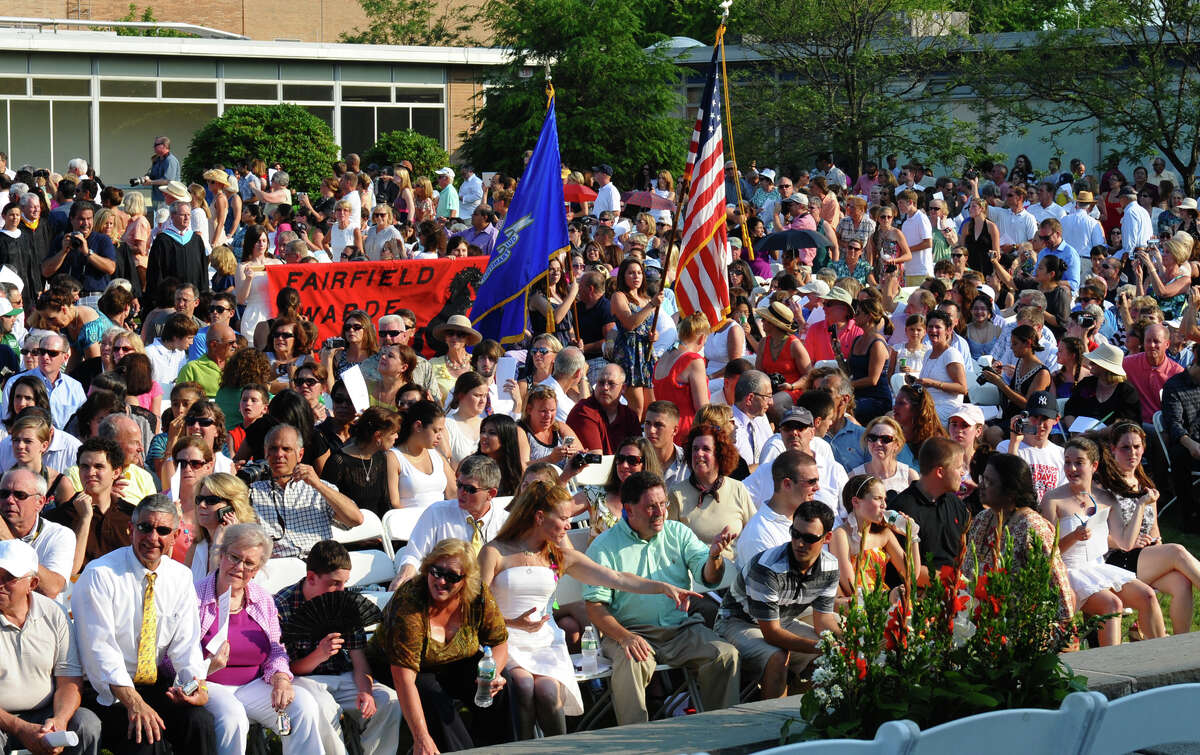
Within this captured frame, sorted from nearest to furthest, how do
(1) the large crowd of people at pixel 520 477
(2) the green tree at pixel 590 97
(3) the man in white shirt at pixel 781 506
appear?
(1) the large crowd of people at pixel 520 477
(3) the man in white shirt at pixel 781 506
(2) the green tree at pixel 590 97

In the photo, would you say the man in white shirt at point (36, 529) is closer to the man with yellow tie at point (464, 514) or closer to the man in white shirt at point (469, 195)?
the man with yellow tie at point (464, 514)

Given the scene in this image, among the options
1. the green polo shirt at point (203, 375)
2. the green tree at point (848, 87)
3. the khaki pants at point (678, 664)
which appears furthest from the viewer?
the green tree at point (848, 87)

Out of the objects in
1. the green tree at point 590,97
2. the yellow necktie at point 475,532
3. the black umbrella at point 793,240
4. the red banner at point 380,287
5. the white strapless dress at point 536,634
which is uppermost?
the green tree at point 590,97

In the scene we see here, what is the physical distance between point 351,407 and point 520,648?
10.0ft

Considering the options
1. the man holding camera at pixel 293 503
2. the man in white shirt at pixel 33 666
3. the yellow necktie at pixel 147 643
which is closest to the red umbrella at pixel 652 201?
the man holding camera at pixel 293 503

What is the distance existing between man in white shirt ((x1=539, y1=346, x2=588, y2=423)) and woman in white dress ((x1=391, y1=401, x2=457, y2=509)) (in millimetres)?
1682

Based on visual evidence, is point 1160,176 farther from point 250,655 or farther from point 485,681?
point 250,655

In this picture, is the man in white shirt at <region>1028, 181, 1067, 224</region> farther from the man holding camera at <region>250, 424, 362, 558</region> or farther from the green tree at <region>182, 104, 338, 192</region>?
the green tree at <region>182, 104, 338, 192</region>

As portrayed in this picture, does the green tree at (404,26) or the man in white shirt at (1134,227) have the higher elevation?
the green tree at (404,26)

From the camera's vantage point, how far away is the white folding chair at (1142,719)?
16.3 ft

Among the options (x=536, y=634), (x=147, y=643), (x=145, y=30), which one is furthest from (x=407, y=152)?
(x=147, y=643)

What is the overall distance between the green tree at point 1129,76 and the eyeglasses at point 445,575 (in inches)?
843

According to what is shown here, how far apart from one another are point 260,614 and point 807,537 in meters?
2.50

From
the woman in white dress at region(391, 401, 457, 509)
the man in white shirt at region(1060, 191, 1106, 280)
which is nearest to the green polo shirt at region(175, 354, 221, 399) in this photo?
the woman in white dress at region(391, 401, 457, 509)
